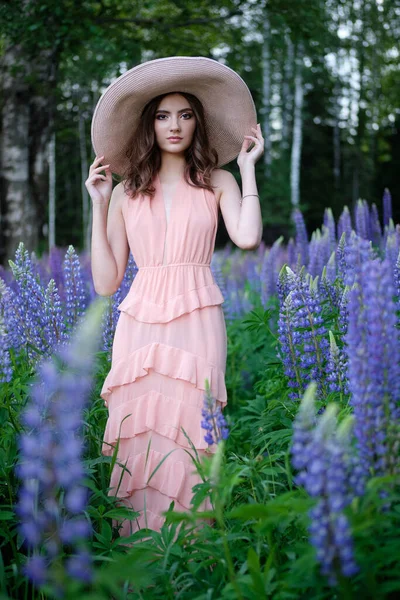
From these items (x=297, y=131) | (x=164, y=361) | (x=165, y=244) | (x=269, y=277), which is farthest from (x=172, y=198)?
(x=297, y=131)

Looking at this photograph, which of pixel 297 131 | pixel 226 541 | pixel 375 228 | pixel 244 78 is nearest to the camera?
pixel 226 541

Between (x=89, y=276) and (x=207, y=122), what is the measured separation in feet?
9.71

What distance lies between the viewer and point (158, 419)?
268 centimetres

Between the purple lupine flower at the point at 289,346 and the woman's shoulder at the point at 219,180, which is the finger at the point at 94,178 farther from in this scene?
the purple lupine flower at the point at 289,346

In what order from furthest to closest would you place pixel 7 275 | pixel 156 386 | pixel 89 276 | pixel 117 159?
1. pixel 89 276
2. pixel 7 275
3. pixel 117 159
4. pixel 156 386

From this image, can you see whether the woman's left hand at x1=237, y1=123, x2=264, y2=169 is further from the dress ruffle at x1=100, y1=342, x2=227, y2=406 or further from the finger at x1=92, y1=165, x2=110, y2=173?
the dress ruffle at x1=100, y1=342, x2=227, y2=406

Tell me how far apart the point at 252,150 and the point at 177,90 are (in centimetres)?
45

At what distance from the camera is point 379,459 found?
5.53 ft

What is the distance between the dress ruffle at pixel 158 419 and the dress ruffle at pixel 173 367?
0.10 m

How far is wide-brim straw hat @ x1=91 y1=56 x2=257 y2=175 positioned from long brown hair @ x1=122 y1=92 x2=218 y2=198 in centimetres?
6

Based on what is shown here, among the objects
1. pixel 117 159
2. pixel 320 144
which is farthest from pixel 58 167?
pixel 117 159

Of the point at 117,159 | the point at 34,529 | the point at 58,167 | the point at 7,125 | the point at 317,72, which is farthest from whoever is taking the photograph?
the point at 58,167

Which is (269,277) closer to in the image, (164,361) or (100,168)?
(100,168)

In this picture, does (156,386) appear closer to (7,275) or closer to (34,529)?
(34,529)
